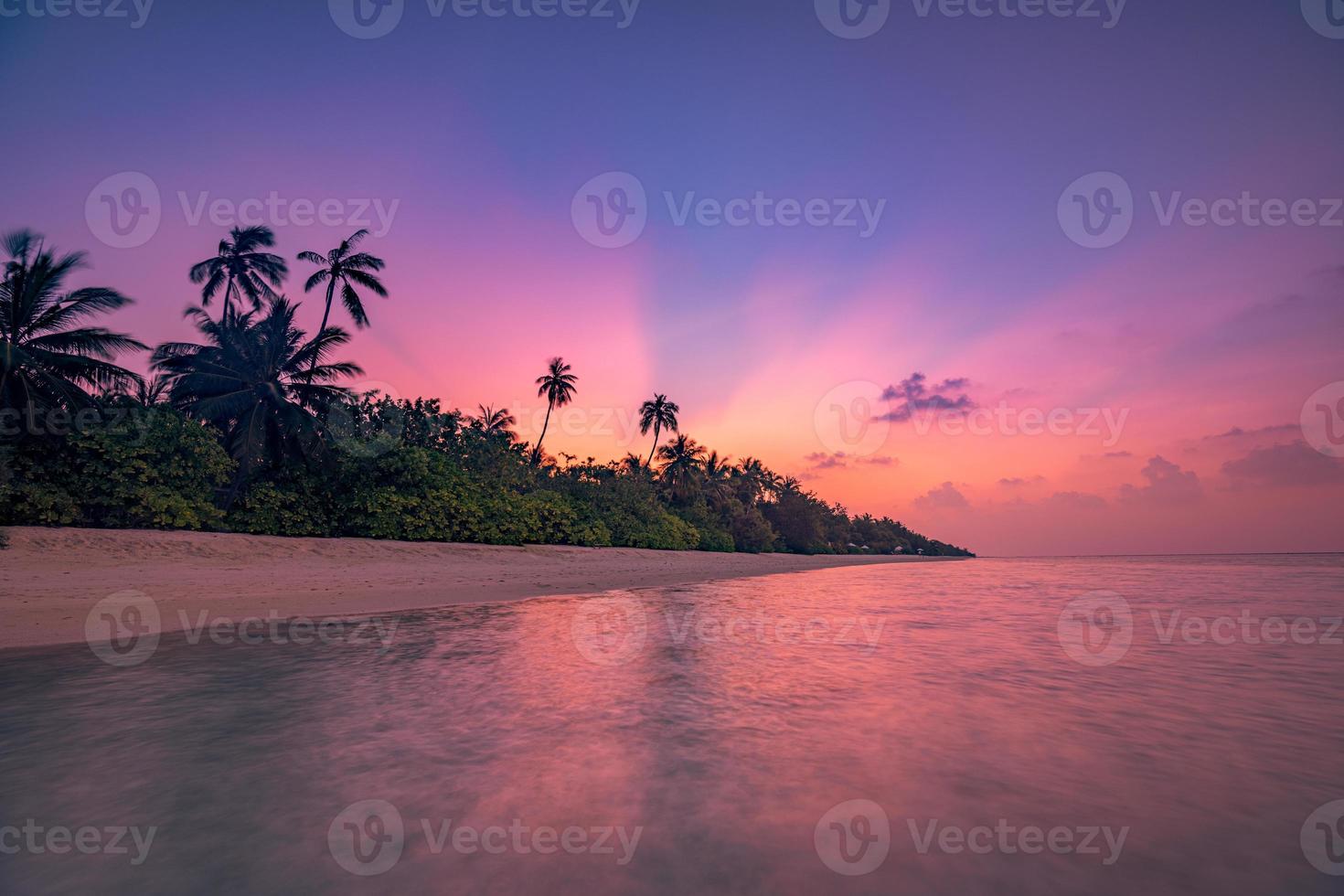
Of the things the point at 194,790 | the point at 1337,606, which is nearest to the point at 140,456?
the point at 194,790

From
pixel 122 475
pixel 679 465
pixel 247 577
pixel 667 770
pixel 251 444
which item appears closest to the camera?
pixel 667 770

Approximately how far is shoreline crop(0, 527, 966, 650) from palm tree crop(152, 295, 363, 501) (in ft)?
18.5

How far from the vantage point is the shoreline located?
12.3 metres

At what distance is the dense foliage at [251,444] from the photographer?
61.4 feet

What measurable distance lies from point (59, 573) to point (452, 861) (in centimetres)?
1779

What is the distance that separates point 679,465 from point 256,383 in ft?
136

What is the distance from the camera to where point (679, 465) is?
63125mm

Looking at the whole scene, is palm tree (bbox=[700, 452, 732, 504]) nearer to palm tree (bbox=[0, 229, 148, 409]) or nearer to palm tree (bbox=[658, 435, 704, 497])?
palm tree (bbox=[658, 435, 704, 497])

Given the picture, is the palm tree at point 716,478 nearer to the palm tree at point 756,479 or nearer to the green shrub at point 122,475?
the palm tree at point 756,479

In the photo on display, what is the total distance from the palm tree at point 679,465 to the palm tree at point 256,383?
37.3 metres

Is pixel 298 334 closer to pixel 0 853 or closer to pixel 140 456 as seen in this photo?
pixel 140 456

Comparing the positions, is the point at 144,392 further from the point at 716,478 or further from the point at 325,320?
the point at 716,478

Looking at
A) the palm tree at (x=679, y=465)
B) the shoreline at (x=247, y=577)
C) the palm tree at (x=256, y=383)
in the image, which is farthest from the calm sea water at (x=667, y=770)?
the palm tree at (x=679, y=465)

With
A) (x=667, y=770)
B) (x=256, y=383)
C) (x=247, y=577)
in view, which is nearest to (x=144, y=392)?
(x=256, y=383)
